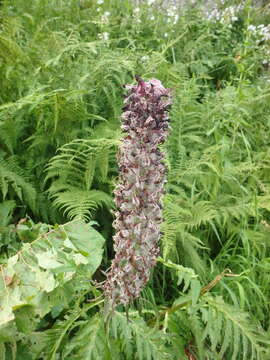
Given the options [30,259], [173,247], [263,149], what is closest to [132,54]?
[263,149]

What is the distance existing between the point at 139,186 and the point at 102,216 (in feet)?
5.39

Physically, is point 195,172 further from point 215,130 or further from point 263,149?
point 263,149

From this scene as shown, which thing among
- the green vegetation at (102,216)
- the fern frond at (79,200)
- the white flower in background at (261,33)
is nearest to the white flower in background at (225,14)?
the white flower in background at (261,33)

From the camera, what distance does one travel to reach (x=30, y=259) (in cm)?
198

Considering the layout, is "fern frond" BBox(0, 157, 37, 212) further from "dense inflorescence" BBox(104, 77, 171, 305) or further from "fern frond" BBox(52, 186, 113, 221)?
"dense inflorescence" BBox(104, 77, 171, 305)

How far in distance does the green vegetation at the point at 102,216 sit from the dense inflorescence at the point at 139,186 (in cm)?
A: 18

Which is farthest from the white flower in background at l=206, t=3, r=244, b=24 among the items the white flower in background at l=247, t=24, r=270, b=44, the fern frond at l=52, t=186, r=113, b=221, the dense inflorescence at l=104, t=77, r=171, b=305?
the dense inflorescence at l=104, t=77, r=171, b=305

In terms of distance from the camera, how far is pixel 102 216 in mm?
3137

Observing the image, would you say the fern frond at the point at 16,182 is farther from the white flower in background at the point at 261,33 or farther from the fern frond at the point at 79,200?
the white flower in background at the point at 261,33

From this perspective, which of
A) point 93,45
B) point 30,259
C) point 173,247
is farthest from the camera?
point 93,45

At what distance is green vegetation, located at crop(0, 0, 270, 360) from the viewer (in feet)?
6.31

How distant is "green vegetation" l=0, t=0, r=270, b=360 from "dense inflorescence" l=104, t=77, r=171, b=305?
0.60ft

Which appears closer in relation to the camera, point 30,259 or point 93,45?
point 30,259

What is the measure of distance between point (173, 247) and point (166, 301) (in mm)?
448
